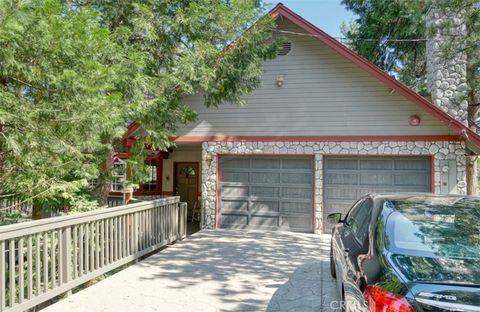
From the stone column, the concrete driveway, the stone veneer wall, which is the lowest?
the concrete driveway

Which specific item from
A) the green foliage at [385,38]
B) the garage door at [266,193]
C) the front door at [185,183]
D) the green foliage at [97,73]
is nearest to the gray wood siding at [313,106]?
the garage door at [266,193]

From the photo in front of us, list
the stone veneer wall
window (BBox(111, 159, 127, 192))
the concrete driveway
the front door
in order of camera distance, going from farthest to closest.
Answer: the front door < window (BBox(111, 159, 127, 192)) < the stone veneer wall < the concrete driveway

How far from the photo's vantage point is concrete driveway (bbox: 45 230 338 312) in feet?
16.0

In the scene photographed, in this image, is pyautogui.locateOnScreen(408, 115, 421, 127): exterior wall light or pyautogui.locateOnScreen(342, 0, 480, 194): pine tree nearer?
pyautogui.locateOnScreen(342, 0, 480, 194): pine tree

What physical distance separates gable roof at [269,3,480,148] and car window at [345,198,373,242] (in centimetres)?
552

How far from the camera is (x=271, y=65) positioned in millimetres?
10672

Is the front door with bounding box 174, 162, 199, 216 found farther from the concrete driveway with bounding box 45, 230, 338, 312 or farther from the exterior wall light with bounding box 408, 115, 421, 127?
the exterior wall light with bounding box 408, 115, 421, 127

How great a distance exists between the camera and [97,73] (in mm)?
4941

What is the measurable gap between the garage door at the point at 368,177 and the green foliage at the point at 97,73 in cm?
332

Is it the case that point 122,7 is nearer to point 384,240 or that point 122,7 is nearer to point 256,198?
point 256,198

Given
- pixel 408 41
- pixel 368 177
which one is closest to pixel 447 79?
pixel 368 177

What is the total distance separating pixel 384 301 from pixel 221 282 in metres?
3.76

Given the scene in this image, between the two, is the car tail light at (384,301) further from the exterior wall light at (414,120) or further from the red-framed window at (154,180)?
→ the red-framed window at (154,180)

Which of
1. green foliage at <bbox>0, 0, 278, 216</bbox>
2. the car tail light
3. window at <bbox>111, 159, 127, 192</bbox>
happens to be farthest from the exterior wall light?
window at <bbox>111, 159, 127, 192</bbox>
